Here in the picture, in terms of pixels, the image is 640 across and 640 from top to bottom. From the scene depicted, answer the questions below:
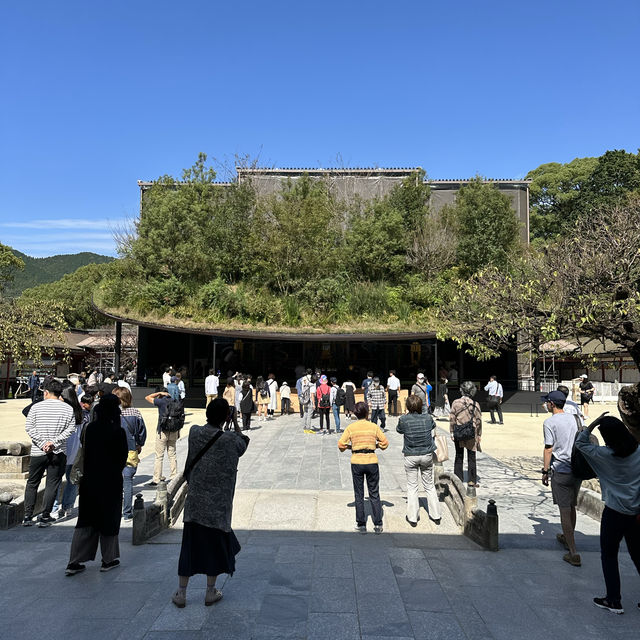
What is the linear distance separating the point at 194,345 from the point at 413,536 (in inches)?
761

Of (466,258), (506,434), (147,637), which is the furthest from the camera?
(466,258)

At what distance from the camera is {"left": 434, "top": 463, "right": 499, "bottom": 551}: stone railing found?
16.7 feet

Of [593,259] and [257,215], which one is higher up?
[257,215]

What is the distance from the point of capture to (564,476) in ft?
15.7

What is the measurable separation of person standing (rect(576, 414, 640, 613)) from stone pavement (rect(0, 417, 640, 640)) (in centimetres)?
25

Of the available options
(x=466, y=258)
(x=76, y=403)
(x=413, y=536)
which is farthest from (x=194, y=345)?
(x=413, y=536)

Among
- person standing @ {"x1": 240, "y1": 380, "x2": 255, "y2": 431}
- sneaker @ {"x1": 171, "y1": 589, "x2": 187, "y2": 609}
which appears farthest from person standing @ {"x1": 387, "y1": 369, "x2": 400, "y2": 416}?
sneaker @ {"x1": 171, "y1": 589, "x2": 187, "y2": 609}

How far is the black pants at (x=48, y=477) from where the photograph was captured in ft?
18.1

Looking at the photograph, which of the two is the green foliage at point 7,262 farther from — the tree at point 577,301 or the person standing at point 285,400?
the tree at point 577,301

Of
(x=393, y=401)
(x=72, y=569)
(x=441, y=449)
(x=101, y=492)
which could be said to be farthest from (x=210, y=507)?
(x=393, y=401)

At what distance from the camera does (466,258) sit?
25703 mm

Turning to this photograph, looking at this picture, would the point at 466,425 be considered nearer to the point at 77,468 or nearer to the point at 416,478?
the point at 416,478

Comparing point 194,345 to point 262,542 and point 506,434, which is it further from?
point 262,542

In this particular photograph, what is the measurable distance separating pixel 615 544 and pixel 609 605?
47 centimetres
